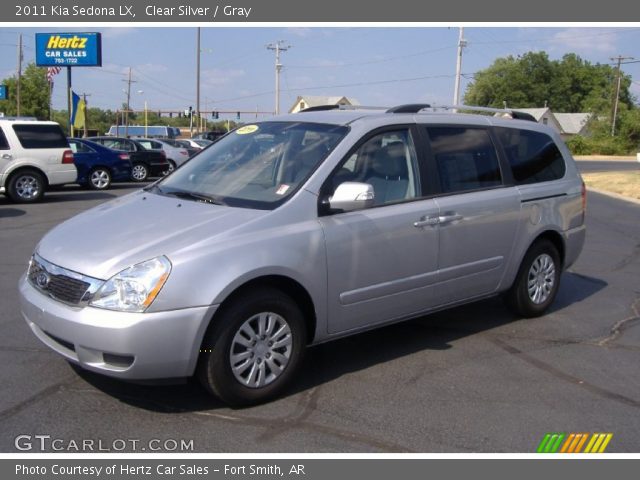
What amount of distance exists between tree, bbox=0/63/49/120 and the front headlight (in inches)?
2466

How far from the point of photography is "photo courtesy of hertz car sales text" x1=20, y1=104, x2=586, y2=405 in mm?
3850

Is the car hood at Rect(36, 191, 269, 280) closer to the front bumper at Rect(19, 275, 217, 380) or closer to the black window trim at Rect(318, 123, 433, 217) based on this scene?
the front bumper at Rect(19, 275, 217, 380)

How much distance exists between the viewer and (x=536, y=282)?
6.35 metres

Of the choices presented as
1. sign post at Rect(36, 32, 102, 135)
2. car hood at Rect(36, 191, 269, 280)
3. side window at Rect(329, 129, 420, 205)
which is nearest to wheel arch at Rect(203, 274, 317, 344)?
car hood at Rect(36, 191, 269, 280)

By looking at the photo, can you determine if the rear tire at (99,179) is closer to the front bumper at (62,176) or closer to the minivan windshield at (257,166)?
the front bumper at (62,176)

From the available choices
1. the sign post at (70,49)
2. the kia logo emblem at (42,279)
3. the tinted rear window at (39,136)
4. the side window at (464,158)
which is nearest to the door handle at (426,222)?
the side window at (464,158)

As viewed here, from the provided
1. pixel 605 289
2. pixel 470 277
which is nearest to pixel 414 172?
pixel 470 277

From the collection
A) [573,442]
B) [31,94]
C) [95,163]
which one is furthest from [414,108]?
[31,94]

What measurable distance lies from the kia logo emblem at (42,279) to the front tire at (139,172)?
57.7 feet

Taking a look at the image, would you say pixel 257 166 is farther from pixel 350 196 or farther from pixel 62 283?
pixel 62 283

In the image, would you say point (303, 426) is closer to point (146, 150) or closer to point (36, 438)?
point (36, 438)
